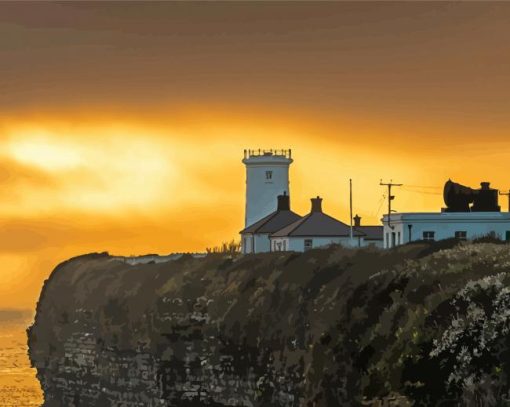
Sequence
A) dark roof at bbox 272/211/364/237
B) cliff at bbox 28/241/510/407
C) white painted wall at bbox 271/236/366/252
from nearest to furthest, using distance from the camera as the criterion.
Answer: cliff at bbox 28/241/510/407
white painted wall at bbox 271/236/366/252
dark roof at bbox 272/211/364/237

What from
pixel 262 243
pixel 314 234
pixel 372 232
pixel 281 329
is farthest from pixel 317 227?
pixel 281 329

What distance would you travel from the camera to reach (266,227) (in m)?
112

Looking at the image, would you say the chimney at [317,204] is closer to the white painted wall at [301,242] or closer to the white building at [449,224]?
the white painted wall at [301,242]

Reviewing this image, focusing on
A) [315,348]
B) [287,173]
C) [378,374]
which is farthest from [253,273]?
[287,173]

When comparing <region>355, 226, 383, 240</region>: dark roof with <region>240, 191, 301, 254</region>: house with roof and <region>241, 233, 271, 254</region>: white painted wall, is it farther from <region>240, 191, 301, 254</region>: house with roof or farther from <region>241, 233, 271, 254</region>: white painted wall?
<region>241, 233, 271, 254</region>: white painted wall

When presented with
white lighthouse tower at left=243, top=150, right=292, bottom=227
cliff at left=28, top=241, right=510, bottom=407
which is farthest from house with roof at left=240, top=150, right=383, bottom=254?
cliff at left=28, top=241, right=510, bottom=407

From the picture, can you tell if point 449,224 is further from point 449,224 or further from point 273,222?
point 273,222

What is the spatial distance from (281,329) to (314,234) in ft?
195

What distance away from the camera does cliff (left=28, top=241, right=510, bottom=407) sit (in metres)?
32.8

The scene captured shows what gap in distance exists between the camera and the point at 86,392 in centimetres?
7231

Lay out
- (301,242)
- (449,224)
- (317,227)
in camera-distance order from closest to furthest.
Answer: (449,224)
(301,242)
(317,227)

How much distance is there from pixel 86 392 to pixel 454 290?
4017 cm

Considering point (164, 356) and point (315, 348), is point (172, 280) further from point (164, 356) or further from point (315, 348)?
point (315, 348)

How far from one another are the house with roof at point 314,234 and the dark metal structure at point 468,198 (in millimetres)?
15689
